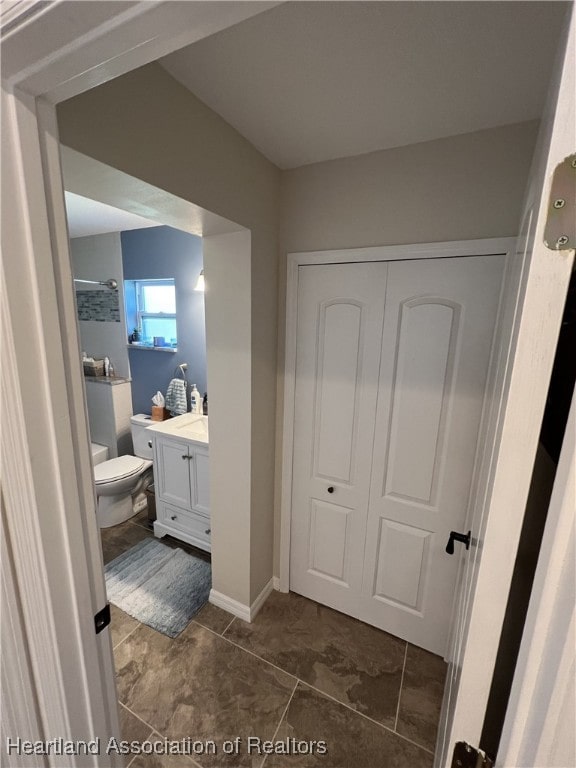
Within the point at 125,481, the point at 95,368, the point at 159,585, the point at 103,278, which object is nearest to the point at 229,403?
the point at 159,585

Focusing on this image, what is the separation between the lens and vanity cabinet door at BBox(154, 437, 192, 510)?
221 centimetres

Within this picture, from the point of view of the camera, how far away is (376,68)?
966 millimetres

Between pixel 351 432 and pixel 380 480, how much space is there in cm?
28

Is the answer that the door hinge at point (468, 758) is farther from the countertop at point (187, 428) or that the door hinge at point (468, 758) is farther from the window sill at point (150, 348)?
the window sill at point (150, 348)

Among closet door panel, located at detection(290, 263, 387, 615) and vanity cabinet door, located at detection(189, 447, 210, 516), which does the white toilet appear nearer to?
vanity cabinet door, located at detection(189, 447, 210, 516)

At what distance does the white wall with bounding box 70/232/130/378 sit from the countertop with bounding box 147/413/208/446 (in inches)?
43.9

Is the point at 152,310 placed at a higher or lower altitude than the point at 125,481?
higher

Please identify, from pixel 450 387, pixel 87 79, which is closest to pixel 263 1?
pixel 87 79

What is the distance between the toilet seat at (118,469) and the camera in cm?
249

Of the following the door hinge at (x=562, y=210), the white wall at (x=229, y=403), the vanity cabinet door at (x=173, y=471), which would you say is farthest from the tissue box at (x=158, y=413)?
the door hinge at (x=562, y=210)

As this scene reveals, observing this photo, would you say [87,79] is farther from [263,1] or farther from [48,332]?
[48,332]

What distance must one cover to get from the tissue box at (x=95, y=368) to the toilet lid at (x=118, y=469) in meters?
1.04

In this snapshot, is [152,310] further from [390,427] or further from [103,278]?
[390,427]

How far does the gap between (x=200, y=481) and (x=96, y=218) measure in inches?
88.9
